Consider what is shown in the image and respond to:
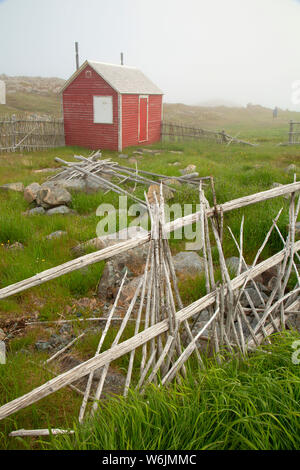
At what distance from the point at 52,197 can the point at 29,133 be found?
34.6ft

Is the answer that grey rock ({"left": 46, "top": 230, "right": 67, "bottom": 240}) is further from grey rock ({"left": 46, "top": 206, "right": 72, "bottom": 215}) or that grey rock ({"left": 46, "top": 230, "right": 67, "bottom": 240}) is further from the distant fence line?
the distant fence line

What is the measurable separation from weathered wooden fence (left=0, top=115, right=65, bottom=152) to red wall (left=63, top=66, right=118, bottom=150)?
636mm

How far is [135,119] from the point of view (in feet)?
→ 61.7

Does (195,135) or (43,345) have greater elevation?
(195,135)

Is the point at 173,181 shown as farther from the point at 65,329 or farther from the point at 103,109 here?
the point at 103,109

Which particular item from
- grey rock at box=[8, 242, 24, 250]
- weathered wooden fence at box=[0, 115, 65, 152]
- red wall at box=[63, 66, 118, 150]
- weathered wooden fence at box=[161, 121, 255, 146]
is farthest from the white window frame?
grey rock at box=[8, 242, 24, 250]

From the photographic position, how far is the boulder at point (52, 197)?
25.3ft

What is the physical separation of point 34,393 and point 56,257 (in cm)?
341

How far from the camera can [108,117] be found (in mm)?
17453

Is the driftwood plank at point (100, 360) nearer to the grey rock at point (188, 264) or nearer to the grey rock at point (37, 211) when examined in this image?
the grey rock at point (188, 264)

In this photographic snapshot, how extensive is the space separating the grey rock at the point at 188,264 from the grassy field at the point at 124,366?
277mm

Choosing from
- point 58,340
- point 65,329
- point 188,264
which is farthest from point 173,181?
point 58,340

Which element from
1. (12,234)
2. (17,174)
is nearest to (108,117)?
(17,174)

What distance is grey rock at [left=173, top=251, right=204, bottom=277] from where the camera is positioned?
5.07 m
